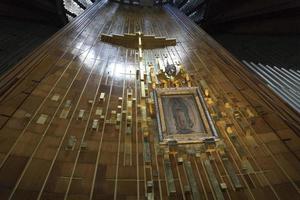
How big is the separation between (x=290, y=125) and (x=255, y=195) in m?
0.79

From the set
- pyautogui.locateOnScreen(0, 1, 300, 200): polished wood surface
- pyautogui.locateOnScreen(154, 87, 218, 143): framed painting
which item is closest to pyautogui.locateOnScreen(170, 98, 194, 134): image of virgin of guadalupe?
pyautogui.locateOnScreen(154, 87, 218, 143): framed painting

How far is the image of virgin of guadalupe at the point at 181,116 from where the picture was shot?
2350 mm

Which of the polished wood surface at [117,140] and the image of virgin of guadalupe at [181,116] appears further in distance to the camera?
the image of virgin of guadalupe at [181,116]

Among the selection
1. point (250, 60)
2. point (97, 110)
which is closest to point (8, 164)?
point (97, 110)

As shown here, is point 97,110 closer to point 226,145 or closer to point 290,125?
point 226,145

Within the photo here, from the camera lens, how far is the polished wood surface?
6.00ft

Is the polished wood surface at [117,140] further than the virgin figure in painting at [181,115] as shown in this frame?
No

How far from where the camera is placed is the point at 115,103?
270 cm

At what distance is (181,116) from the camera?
249cm

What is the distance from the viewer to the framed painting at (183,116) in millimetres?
2277

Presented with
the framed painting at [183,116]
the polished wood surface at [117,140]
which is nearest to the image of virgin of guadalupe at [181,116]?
the framed painting at [183,116]

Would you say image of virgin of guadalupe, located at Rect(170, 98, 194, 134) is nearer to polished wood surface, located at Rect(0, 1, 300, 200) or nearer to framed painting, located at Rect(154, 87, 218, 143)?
framed painting, located at Rect(154, 87, 218, 143)

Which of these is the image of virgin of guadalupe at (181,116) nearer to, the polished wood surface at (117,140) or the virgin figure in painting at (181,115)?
the virgin figure in painting at (181,115)

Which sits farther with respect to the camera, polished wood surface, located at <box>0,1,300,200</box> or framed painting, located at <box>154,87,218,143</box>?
framed painting, located at <box>154,87,218,143</box>
